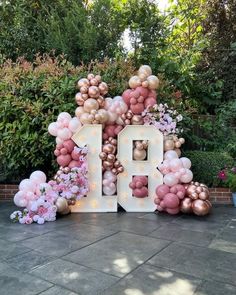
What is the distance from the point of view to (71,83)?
16.2 ft

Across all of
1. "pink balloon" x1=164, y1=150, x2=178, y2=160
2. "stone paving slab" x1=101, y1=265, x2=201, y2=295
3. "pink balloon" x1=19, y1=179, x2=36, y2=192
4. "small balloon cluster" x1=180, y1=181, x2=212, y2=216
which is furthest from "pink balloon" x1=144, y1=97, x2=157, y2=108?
"stone paving slab" x1=101, y1=265, x2=201, y2=295

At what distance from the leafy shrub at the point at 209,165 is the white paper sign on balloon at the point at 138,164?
1.08 m

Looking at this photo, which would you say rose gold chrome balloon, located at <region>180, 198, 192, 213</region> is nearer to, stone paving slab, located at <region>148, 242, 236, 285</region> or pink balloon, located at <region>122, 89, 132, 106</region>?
stone paving slab, located at <region>148, 242, 236, 285</region>

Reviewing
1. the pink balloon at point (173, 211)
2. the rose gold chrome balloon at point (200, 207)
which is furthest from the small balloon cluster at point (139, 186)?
the rose gold chrome balloon at point (200, 207)

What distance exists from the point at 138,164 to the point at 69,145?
1054 millimetres

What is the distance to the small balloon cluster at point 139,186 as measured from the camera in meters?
4.48

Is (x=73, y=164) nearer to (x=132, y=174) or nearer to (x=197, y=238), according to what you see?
(x=132, y=174)

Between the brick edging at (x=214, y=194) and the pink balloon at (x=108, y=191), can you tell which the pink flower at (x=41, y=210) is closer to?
the pink balloon at (x=108, y=191)

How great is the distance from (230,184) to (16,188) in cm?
358

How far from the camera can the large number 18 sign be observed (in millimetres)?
4531

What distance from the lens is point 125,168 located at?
460 centimetres

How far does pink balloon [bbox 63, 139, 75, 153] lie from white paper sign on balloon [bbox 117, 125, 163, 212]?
0.69 metres

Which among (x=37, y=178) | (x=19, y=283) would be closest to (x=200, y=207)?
(x=37, y=178)

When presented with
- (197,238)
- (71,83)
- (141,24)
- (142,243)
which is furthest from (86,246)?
(141,24)
